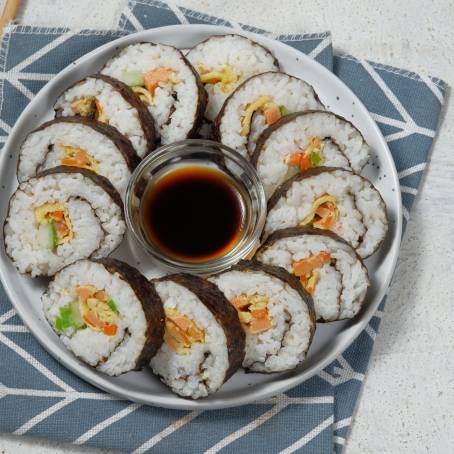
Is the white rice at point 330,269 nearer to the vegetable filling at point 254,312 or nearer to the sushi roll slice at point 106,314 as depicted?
the vegetable filling at point 254,312

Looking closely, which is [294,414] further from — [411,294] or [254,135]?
[254,135]

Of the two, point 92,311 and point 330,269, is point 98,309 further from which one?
point 330,269

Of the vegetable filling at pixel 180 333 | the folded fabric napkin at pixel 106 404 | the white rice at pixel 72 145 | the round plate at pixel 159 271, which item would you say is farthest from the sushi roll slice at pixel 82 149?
the vegetable filling at pixel 180 333

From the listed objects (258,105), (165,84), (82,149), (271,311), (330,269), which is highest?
(165,84)

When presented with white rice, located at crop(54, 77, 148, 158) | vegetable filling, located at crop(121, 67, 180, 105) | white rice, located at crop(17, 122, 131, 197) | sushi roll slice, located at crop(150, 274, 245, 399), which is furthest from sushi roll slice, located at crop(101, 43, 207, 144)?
sushi roll slice, located at crop(150, 274, 245, 399)

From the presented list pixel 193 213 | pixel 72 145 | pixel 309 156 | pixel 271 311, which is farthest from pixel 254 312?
pixel 72 145

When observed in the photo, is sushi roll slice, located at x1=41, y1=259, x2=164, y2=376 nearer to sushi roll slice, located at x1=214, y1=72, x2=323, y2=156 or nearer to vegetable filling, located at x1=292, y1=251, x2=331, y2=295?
vegetable filling, located at x1=292, y1=251, x2=331, y2=295
